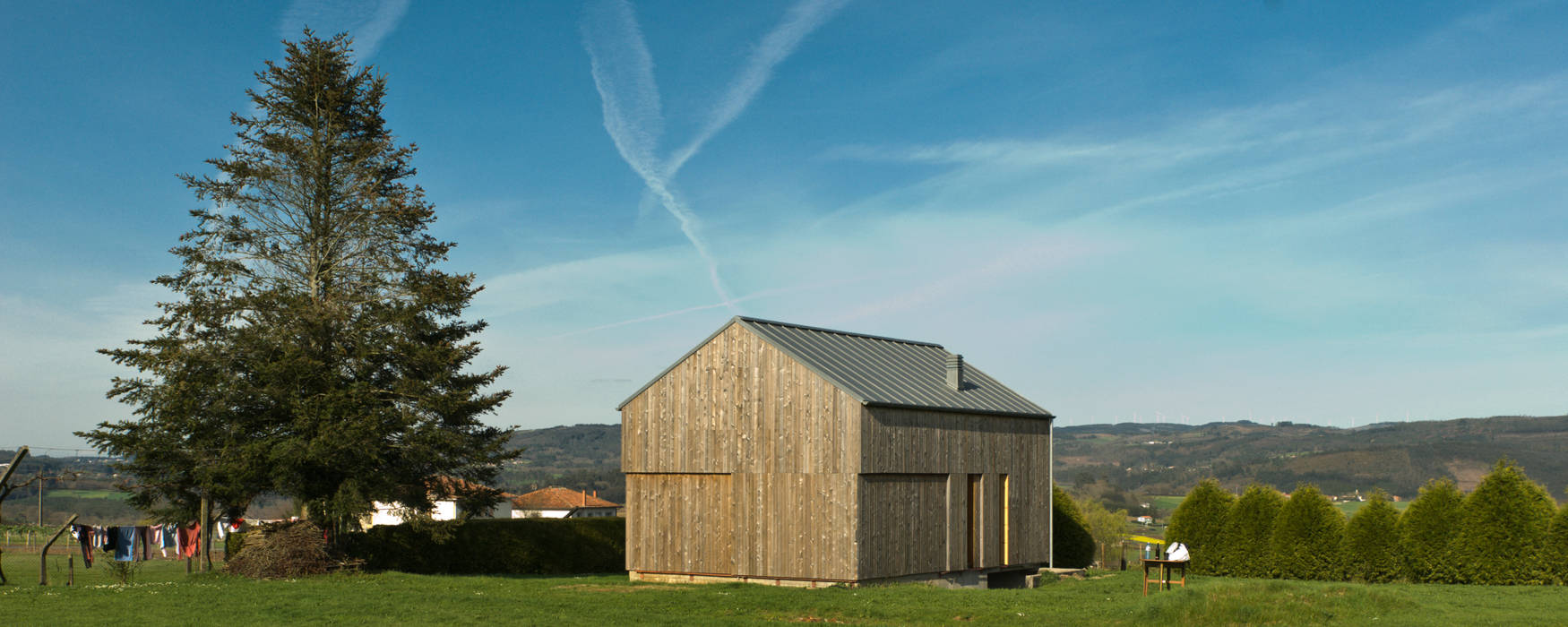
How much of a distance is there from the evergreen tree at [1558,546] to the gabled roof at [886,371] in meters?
12.5

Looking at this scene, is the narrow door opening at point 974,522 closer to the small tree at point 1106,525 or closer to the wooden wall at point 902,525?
the wooden wall at point 902,525

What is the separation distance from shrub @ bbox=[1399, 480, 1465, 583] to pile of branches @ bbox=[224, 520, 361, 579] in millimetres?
27340

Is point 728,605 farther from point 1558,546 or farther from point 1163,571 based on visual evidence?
point 1558,546

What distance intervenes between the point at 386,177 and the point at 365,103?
2.22 metres

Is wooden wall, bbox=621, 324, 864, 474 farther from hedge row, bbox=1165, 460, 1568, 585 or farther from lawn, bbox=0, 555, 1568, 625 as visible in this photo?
hedge row, bbox=1165, 460, 1568, 585

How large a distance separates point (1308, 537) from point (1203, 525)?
2.97 meters

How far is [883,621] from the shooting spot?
18406mm

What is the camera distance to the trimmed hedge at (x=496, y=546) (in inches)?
1265

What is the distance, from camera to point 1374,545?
29.9 metres

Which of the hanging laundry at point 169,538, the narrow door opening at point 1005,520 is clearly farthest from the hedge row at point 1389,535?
the hanging laundry at point 169,538

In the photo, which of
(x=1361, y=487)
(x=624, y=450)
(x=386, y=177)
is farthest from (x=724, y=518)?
(x=1361, y=487)

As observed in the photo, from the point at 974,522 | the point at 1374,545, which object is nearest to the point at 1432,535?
the point at 1374,545

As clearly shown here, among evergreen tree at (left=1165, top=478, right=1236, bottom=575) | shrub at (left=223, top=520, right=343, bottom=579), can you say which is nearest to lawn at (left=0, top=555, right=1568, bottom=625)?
shrub at (left=223, top=520, right=343, bottom=579)

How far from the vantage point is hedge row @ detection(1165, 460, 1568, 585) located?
1101 inches
